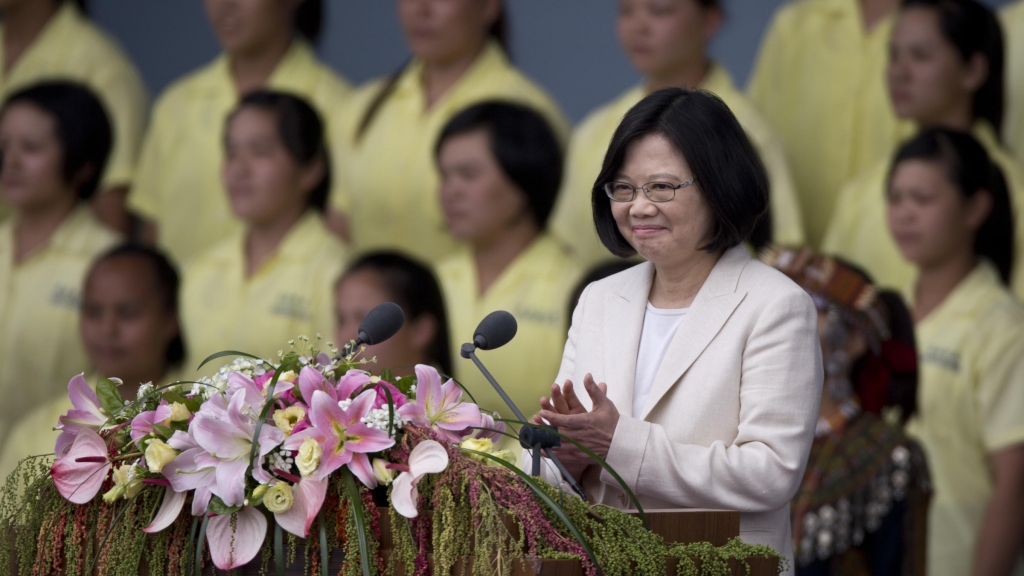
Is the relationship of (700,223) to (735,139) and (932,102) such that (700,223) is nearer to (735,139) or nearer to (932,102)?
(735,139)

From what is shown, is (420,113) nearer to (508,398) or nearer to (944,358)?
(944,358)

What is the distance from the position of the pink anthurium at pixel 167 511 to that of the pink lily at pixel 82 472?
0.10m

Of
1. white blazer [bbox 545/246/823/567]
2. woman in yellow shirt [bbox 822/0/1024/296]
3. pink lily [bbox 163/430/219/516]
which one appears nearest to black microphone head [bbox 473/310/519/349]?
white blazer [bbox 545/246/823/567]

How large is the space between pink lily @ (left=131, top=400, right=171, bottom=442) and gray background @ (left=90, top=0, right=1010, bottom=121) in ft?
11.0

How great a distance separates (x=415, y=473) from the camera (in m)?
1.59

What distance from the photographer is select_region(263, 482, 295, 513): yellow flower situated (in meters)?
1.59

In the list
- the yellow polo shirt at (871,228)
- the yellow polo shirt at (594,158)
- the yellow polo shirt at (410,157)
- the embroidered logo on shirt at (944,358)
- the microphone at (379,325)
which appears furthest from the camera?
the yellow polo shirt at (410,157)

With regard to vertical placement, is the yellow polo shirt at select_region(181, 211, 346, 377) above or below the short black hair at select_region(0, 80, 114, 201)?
below

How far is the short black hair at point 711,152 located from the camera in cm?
197

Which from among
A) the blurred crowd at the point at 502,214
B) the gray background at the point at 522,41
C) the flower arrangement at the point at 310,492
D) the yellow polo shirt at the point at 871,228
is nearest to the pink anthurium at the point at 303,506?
the flower arrangement at the point at 310,492

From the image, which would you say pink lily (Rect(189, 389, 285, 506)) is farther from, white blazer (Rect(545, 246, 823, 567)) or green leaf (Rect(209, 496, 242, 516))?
white blazer (Rect(545, 246, 823, 567))

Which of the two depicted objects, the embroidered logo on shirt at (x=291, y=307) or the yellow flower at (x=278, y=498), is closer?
the yellow flower at (x=278, y=498)

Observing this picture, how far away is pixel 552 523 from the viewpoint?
158 cm

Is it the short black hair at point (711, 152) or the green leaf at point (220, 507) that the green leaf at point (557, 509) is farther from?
the short black hair at point (711, 152)
